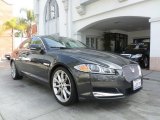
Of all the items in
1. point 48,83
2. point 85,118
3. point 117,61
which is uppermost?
point 117,61

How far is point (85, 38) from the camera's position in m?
13.5

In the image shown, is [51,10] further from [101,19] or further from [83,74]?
[83,74]

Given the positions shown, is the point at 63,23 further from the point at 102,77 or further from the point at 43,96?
the point at 102,77

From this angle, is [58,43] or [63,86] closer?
[63,86]

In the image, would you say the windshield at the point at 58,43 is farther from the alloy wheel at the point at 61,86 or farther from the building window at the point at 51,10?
the building window at the point at 51,10

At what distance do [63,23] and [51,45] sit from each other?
9402 mm

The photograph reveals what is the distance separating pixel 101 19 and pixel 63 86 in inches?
295

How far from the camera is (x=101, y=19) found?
1055 centimetres

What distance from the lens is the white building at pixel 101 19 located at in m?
8.02

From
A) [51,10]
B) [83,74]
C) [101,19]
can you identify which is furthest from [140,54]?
[51,10]

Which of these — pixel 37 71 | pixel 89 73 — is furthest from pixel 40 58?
pixel 89 73

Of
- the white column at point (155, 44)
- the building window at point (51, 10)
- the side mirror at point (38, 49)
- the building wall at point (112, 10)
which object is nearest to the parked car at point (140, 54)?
the white column at point (155, 44)

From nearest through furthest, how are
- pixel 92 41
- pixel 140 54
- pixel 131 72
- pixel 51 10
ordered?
pixel 131 72 → pixel 140 54 → pixel 92 41 → pixel 51 10

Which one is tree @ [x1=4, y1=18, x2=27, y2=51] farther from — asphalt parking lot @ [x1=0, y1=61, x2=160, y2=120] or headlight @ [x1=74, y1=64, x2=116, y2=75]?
headlight @ [x1=74, y1=64, x2=116, y2=75]
